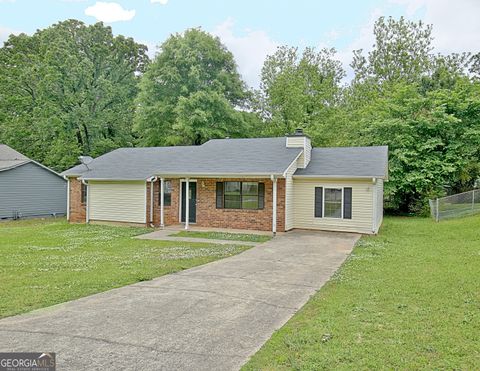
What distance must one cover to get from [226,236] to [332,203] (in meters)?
4.42

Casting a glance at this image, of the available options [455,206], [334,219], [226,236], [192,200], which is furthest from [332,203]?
[455,206]

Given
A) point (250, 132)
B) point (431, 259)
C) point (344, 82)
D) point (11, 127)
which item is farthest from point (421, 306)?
point (344, 82)

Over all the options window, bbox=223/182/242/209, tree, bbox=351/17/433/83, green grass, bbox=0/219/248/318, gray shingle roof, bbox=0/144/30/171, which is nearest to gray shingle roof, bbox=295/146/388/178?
window, bbox=223/182/242/209

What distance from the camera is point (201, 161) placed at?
17.2 m

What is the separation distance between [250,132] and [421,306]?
26.0 meters

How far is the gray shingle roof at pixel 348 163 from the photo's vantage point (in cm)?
1468

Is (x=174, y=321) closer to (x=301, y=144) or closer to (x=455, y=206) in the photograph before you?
(x=301, y=144)

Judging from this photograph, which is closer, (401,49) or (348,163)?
(348,163)

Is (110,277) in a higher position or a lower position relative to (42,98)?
lower

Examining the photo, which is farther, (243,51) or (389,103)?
(243,51)

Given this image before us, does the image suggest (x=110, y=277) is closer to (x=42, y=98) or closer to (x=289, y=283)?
(x=289, y=283)

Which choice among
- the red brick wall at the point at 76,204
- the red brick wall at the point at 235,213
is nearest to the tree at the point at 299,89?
the red brick wall at the point at 235,213

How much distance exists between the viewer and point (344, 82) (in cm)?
3622
